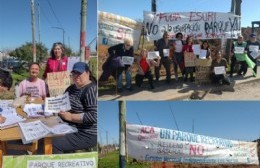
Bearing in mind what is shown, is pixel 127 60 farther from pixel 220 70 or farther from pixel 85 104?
pixel 220 70

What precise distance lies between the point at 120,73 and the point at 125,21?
0.71m

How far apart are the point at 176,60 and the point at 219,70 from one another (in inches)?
23.8

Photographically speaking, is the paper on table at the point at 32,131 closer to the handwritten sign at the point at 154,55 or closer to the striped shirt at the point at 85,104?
the striped shirt at the point at 85,104

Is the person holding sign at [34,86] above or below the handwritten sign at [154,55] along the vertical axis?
below

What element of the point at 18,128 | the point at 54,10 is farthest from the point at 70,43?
the point at 18,128

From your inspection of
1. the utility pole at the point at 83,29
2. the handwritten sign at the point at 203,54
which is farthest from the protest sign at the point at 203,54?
the utility pole at the point at 83,29

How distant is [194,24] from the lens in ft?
18.7

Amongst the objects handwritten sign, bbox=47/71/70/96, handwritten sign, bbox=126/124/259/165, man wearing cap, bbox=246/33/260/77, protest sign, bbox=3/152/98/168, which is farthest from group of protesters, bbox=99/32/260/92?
protest sign, bbox=3/152/98/168

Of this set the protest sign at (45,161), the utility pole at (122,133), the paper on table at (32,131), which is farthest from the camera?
the utility pole at (122,133)

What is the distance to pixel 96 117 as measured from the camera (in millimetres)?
5559

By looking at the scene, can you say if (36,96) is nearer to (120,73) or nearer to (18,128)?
(18,128)

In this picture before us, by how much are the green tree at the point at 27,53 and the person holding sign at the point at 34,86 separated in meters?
0.16

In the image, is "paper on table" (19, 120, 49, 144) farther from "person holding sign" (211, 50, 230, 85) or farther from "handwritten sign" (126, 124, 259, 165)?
"person holding sign" (211, 50, 230, 85)

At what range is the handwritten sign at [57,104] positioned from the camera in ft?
17.9
